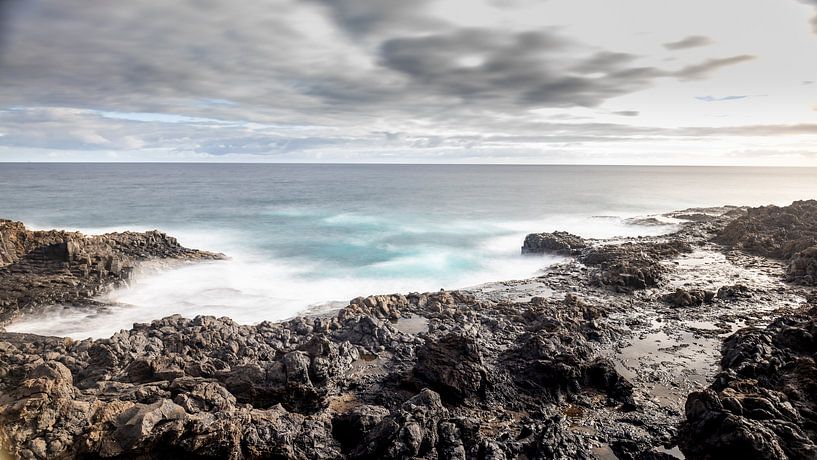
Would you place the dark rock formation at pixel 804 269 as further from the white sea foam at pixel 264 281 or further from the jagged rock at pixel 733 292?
the white sea foam at pixel 264 281

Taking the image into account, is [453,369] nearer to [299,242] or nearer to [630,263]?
[630,263]

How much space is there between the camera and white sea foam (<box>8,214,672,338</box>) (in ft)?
59.5

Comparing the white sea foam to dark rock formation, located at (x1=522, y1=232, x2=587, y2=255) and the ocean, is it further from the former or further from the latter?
dark rock formation, located at (x1=522, y1=232, x2=587, y2=255)

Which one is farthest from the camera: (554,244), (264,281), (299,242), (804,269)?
(299,242)

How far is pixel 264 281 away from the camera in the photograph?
2477 centimetres

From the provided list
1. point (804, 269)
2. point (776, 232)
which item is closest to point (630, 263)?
point (804, 269)

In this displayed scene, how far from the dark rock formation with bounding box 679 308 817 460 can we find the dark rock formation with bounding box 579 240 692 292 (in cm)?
825

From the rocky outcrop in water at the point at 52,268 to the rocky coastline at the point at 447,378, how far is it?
0.46 feet

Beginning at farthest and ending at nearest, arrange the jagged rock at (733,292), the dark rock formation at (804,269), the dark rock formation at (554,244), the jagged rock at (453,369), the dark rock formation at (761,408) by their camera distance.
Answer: the dark rock formation at (554,244), the dark rock formation at (804,269), the jagged rock at (733,292), the jagged rock at (453,369), the dark rock formation at (761,408)

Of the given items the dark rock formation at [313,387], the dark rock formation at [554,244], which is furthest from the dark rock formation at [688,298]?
the dark rock formation at [554,244]

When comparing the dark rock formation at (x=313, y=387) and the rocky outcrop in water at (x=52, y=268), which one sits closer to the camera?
the dark rock formation at (x=313, y=387)

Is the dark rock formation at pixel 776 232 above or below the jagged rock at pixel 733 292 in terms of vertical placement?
above

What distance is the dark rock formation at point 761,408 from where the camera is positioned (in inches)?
294

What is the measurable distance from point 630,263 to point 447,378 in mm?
14939
